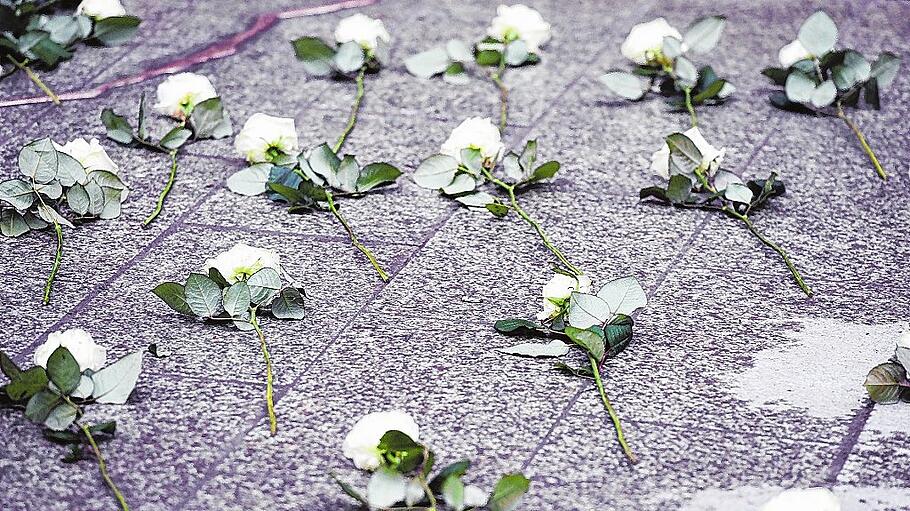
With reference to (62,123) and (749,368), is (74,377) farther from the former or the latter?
(62,123)

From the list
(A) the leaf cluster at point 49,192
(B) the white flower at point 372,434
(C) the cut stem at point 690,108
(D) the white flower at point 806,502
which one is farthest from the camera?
(C) the cut stem at point 690,108

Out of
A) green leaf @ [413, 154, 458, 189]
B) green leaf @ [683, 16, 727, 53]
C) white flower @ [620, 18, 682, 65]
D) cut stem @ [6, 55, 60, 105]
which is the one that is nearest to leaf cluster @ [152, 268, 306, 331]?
green leaf @ [413, 154, 458, 189]

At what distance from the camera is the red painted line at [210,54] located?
7.17ft

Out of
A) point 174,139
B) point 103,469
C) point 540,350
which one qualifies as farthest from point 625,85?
point 103,469

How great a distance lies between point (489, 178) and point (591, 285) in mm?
328

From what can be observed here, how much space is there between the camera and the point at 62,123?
207 cm

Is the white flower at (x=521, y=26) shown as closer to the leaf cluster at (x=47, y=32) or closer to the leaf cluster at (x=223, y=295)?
the leaf cluster at (x=47, y=32)

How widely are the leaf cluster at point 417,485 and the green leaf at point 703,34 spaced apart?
1354mm

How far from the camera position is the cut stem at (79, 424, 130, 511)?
1.16m

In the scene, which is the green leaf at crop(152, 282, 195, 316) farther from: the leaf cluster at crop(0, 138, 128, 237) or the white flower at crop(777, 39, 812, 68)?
the white flower at crop(777, 39, 812, 68)

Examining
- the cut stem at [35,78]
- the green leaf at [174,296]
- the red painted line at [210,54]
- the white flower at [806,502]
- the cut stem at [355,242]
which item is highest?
the white flower at [806,502]

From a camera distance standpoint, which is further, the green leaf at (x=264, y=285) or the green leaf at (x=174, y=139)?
the green leaf at (x=174, y=139)

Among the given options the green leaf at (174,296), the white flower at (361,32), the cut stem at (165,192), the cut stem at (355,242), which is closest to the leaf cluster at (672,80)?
the white flower at (361,32)

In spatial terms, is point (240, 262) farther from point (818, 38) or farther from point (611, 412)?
point (818, 38)
